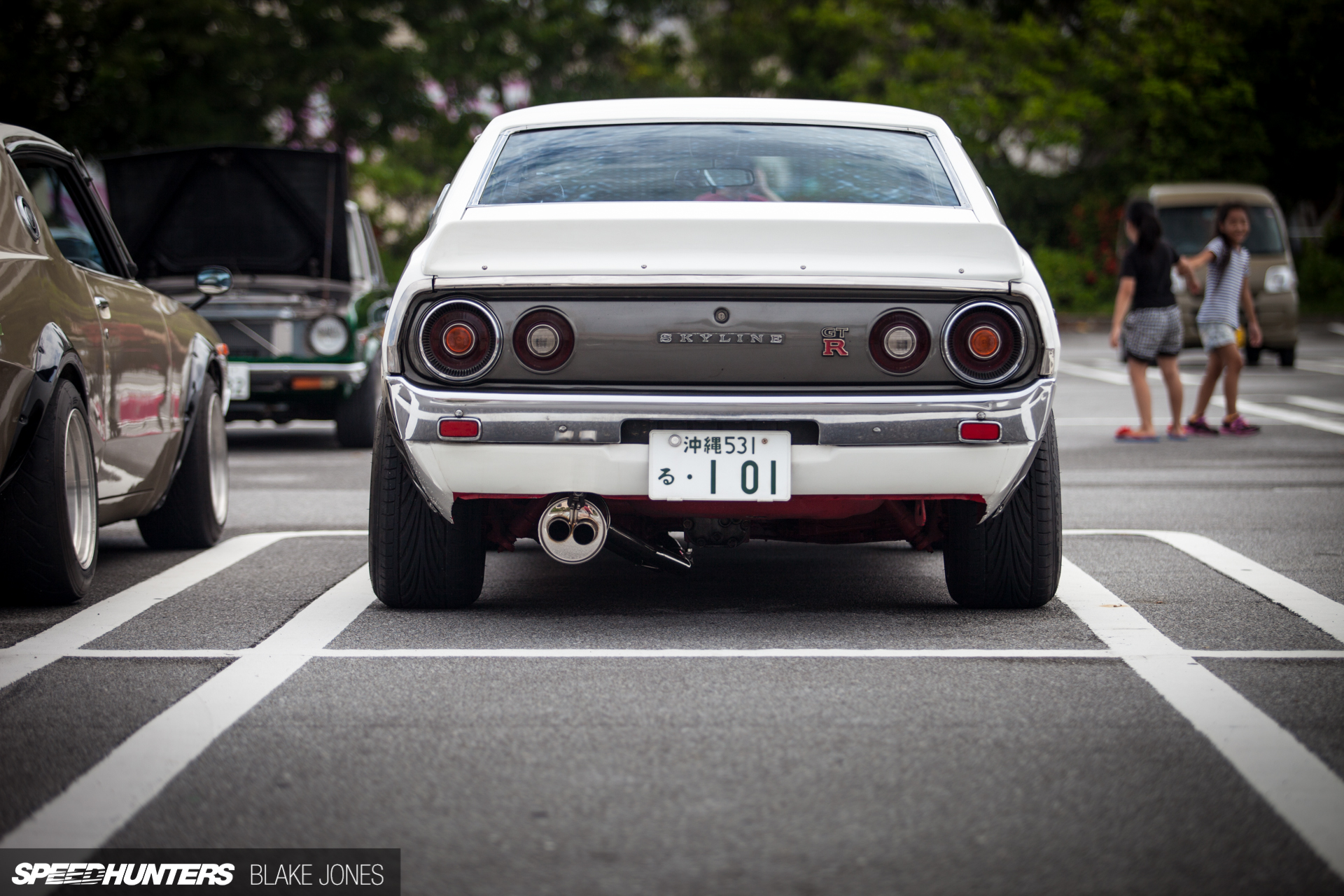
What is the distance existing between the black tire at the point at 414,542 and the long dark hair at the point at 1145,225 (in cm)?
754

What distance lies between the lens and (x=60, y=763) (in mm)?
3402

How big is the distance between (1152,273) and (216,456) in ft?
22.9

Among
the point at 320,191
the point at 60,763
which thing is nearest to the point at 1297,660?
the point at 60,763

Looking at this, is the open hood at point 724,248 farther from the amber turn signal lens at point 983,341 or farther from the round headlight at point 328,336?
the round headlight at point 328,336

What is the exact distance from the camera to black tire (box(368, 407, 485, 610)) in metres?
4.89

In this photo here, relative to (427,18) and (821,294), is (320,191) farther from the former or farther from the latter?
(427,18)

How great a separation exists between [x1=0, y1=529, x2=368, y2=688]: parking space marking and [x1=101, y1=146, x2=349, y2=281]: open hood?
472cm

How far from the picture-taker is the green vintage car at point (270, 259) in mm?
10859

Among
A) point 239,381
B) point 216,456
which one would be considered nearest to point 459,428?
point 216,456

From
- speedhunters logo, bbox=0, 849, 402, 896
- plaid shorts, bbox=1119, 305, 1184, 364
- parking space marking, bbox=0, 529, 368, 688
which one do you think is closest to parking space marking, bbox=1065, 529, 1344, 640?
speedhunters logo, bbox=0, 849, 402, 896

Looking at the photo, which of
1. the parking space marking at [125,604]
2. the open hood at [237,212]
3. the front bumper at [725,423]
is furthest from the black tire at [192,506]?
the open hood at [237,212]

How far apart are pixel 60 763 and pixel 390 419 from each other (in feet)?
5.35

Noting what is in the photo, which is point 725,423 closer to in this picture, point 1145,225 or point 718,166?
point 718,166

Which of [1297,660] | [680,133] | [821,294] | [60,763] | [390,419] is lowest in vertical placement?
[1297,660]
